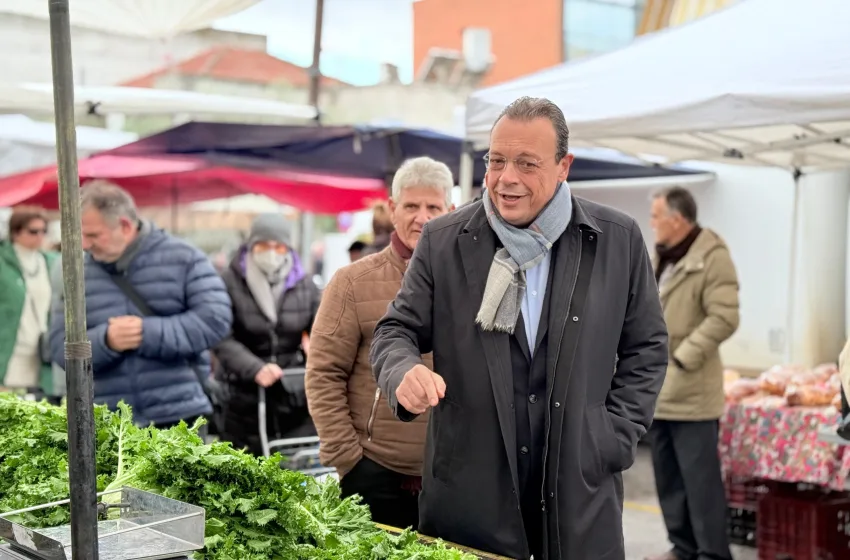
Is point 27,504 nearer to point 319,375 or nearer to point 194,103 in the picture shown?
point 319,375

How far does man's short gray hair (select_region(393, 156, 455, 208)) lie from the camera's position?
11.8 feet

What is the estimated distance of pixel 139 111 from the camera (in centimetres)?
809

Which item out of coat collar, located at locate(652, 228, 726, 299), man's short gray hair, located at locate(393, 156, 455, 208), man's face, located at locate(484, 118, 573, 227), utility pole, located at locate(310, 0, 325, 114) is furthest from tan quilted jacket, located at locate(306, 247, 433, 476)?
utility pole, located at locate(310, 0, 325, 114)

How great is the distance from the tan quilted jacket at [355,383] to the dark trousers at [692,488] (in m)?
2.83

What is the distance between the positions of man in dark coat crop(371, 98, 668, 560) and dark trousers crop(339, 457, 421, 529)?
2.18 ft

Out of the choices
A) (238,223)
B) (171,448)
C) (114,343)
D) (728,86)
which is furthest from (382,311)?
(238,223)

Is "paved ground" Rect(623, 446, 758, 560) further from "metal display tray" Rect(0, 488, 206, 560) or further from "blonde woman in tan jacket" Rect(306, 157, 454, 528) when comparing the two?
"metal display tray" Rect(0, 488, 206, 560)

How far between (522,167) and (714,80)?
7.65 ft

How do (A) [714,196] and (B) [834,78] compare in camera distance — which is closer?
(B) [834,78]

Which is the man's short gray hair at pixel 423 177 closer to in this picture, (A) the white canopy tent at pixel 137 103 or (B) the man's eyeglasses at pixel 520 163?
(B) the man's eyeglasses at pixel 520 163

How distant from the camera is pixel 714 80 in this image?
4.66m

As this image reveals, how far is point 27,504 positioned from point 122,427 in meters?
0.35

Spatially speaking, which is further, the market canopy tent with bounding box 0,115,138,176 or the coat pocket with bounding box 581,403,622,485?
the market canopy tent with bounding box 0,115,138,176

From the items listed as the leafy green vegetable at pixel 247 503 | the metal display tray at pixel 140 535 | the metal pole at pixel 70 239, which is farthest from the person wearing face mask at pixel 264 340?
the metal pole at pixel 70 239
